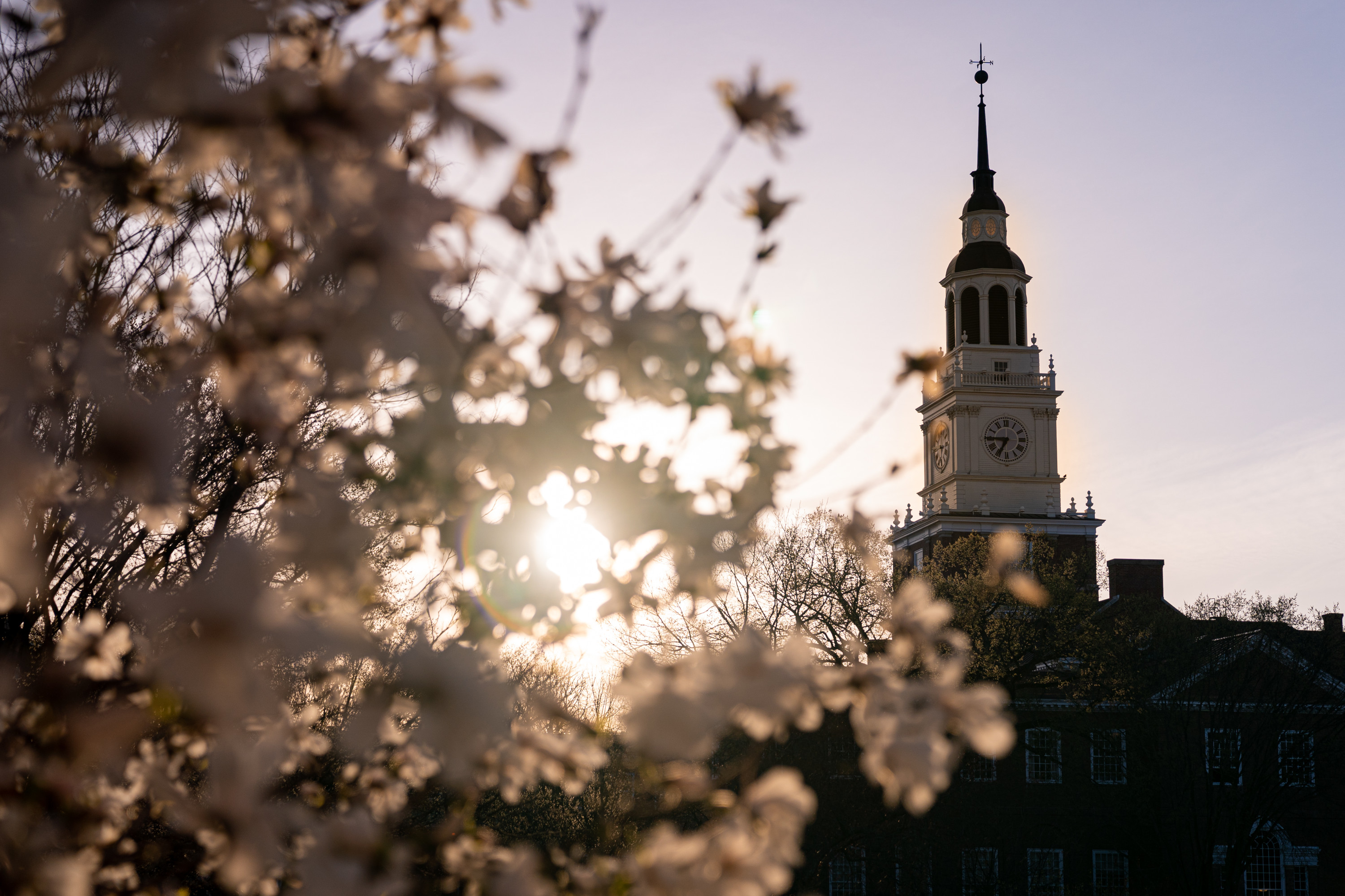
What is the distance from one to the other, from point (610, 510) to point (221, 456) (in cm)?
653

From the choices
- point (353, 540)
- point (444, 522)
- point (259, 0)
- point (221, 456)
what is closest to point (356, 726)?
point (353, 540)

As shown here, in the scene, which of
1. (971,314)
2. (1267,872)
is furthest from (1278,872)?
(971,314)

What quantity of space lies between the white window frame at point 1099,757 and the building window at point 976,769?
9.17 ft

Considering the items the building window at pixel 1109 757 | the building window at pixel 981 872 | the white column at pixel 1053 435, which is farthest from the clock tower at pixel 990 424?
the building window at pixel 981 872

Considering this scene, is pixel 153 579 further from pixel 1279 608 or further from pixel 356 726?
pixel 1279 608

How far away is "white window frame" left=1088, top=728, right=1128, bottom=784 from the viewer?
28.2 meters

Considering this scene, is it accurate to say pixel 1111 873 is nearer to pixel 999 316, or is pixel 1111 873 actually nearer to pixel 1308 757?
pixel 1308 757

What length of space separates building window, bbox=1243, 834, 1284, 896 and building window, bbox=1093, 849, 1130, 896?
4.09m

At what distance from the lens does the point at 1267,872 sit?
32.8 m

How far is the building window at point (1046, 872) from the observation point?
27.5 meters

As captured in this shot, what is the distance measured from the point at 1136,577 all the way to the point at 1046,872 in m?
17.3

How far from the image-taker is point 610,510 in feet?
8.95

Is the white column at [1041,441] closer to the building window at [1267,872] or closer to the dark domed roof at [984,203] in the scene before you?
the dark domed roof at [984,203]

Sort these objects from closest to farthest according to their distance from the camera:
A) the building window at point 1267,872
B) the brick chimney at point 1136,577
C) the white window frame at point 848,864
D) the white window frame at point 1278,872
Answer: the white window frame at point 848,864, the white window frame at point 1278,872, the building window at point 1267,872, the brick chimney at point 1136,577
